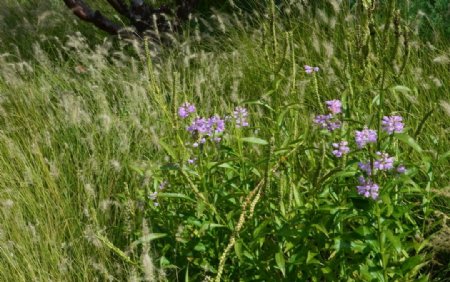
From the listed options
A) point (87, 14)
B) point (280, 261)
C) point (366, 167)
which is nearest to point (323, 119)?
point (366, 167)

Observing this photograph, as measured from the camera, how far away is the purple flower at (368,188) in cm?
203

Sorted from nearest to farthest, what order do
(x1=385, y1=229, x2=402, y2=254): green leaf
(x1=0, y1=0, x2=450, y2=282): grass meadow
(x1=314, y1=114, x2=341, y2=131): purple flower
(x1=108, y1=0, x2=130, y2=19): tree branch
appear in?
(x1=385, y1=229, x2=402, y2=254): green leaf → (x1=0, y1=0, x2=450, y2=282): grass meadow → (x1=314, y1=114, x2=341, y2=131): purple flower → (x1=108, y1=0, x2=130, y2=19): tree branch

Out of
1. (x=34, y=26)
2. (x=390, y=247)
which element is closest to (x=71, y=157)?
(x=390, y=247)

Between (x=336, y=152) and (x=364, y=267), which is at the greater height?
(x=336, y=152)

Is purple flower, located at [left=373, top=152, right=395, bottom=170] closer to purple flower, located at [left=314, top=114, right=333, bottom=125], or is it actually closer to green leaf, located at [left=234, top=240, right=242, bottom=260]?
purple flower, located at [left=314, top=114, right=333, bottom=125]

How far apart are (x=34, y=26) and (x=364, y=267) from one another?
16.0ft

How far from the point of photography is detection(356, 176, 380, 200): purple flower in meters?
2.03

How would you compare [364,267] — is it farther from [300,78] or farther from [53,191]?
[300,78]

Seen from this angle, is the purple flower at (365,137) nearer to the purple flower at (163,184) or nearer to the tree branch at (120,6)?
the purple flower at (163,184)

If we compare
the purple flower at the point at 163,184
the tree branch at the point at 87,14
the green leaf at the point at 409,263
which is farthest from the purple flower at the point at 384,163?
the tree branch at the point at 87,14

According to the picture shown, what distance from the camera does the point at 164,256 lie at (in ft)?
8.48

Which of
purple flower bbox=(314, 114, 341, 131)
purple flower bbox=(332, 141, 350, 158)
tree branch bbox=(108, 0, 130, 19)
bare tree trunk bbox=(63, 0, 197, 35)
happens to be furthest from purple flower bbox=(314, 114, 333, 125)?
tree branch bbox=(108, 0, 130, 19)

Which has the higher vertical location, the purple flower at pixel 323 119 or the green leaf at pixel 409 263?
the purple flower at pixel 323 119

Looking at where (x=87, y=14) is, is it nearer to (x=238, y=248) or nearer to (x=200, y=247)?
(x=200, y=247)
